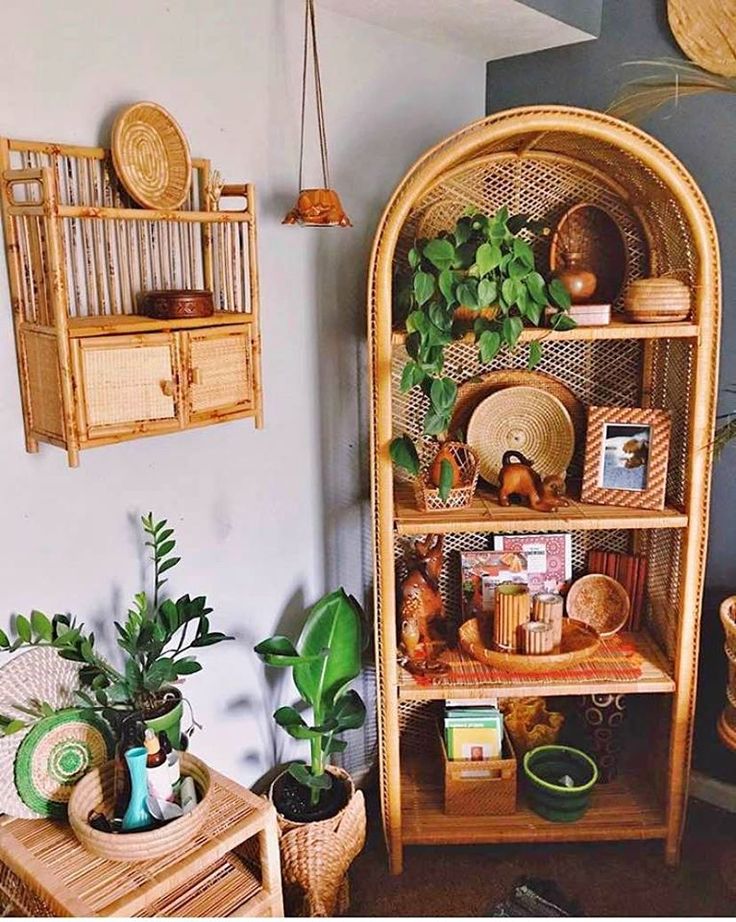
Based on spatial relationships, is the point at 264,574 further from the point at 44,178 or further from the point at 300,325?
the point at 44,178

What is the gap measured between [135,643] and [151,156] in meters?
0.92

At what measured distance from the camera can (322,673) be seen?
213 cm

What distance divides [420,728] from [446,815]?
0.96 ft

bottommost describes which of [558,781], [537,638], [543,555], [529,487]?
[558,781]

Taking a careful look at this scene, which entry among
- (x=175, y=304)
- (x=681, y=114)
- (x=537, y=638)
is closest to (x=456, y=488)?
(x=537, y=638)

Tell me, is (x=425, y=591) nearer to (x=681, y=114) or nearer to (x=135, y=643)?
(x=135, y=643)

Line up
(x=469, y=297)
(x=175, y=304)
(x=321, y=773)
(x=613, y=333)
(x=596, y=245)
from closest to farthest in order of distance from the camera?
(x=175, y=304)
(x=469, y=297)
(x=613, y=333)
(x=321, y=773)
(x=596, y=245)

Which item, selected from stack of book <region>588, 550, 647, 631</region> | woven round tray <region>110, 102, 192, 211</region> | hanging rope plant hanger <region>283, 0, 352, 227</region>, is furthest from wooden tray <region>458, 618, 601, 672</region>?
woven round tray <region>110, 102, 192, 211</region>

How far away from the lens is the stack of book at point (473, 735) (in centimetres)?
226

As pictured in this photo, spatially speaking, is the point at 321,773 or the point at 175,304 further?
the point at 321,773

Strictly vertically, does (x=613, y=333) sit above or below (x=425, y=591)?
above

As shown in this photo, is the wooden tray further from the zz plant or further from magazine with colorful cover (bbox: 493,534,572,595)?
the zz plant

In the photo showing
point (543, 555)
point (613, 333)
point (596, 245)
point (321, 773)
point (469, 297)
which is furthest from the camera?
point (543, 555)

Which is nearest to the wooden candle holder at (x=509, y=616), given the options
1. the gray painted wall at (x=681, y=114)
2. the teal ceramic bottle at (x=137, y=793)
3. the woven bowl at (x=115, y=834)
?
the gray painted wall at (x=681, y=114)
